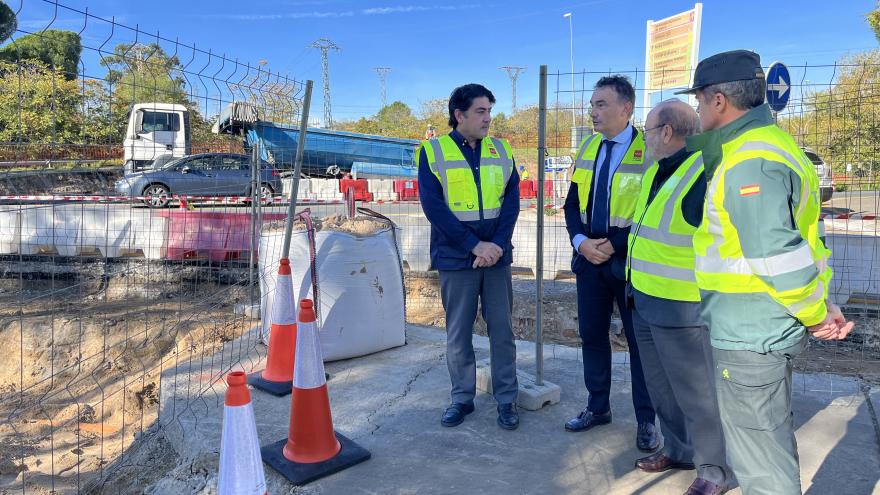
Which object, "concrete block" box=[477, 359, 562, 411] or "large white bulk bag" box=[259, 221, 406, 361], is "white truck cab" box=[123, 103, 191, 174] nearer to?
"large white bulk bag" box=[259, 221, 406, 361]

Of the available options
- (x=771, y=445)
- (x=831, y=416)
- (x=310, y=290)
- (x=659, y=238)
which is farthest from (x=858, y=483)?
(x=310, y=290)

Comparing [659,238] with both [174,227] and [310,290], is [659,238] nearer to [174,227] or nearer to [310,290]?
[310,290]

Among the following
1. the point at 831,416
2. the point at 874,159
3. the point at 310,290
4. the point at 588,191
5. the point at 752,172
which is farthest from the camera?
the point at 874,159

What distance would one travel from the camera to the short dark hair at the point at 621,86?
3.23 meters

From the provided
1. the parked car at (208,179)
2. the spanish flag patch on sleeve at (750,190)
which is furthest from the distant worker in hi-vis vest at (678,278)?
the parked car at (208,179)

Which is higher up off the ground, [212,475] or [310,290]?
[310,290]

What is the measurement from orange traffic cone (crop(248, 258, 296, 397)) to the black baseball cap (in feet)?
9.81

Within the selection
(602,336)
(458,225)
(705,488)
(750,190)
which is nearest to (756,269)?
(750,190)

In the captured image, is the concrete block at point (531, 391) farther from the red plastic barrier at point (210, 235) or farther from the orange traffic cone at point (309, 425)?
the red plastic barrier at point (210, 235)

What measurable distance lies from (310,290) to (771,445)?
335 centimetres

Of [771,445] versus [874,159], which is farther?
[874,159]

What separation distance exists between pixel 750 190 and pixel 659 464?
1649 millimetres

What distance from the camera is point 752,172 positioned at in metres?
1.88

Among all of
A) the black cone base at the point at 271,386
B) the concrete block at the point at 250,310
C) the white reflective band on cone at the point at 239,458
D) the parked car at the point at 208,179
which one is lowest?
the black cone base at the point at 271,386
